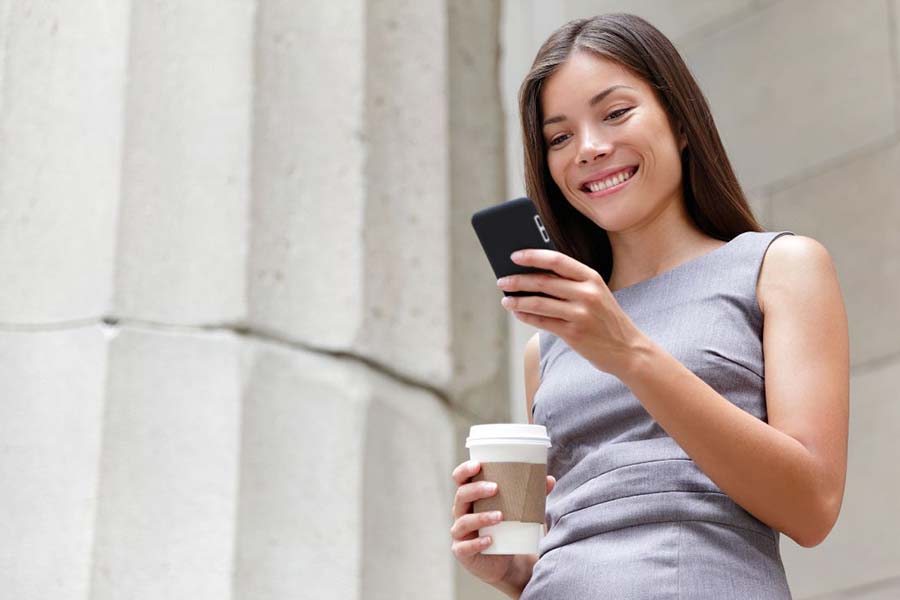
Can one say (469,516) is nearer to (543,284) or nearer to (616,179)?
(543,284)

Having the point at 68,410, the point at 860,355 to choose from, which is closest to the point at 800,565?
the point at 860,355

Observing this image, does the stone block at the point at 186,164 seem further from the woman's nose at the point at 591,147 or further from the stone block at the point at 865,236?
the stone block at the point at 865,236

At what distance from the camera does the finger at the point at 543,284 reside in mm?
1553

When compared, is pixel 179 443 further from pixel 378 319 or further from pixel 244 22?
pixel 244 22

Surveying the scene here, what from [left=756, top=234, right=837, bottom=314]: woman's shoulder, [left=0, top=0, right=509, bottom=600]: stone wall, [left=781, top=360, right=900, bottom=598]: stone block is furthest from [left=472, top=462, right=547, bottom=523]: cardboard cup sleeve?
[left=781, top=360, right=900, bottom=598]: stone block

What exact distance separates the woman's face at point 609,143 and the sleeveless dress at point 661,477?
0.12m

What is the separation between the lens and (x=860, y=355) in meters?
3.31

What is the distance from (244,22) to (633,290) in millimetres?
1232

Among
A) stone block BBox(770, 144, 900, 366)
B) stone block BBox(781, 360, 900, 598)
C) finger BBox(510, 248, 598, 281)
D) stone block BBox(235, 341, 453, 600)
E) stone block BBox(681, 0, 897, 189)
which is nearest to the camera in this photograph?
finger BBox(510, 248, 598, 281)

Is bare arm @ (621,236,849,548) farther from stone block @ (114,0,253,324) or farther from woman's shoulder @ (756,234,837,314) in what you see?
stone block @ (114,0,253,324)

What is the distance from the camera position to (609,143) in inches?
72.2

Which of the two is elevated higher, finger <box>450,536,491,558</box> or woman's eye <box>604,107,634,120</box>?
woman's eye <box>604,107,634,120</box>

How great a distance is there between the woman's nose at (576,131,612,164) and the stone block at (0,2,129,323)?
112cm

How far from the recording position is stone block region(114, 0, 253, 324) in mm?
2609
